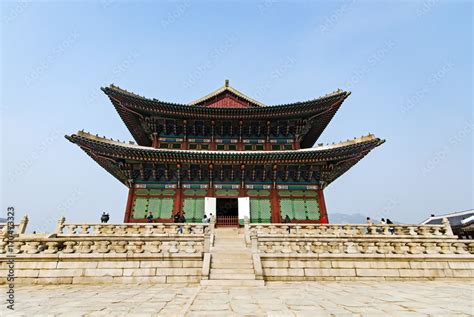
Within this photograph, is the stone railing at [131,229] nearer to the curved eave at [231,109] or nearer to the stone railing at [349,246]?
the stone railing at [349,246]

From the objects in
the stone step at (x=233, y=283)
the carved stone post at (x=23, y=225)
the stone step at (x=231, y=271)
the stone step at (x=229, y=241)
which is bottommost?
the stone step at (x=233, y=283)

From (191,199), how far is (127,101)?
8.96 meters

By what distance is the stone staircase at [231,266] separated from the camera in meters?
8.27

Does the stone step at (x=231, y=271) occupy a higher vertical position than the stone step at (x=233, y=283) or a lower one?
higher

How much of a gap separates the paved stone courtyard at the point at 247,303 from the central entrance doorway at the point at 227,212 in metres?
10.4

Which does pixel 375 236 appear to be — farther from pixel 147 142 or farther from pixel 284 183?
pixel 147 142

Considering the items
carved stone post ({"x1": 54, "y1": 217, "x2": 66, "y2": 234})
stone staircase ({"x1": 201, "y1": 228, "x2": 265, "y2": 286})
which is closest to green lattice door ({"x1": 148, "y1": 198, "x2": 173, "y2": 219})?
carved stone post ({"x1": 54, "y1": 217, "x2": 66, "y2": 234})

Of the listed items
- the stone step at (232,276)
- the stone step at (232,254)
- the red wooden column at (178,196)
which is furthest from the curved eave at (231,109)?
the stone step at (232,276)

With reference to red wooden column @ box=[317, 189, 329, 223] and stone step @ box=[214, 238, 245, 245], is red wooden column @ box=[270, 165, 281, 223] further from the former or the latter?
stone step @ box=[214, 238, 245, 245]

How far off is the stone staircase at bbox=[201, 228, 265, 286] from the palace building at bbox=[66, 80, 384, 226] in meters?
6.67

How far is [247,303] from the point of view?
5570 millimetres

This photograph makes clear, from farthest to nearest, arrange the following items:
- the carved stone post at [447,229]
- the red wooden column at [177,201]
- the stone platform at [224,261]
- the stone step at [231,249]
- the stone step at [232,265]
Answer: the red wooden column at [177,201]
the carved stone post at [447,229]
the stone step at [231,249]
the stone step at [232,265]
the stone platform at [224,261]

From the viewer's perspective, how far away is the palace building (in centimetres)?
1725

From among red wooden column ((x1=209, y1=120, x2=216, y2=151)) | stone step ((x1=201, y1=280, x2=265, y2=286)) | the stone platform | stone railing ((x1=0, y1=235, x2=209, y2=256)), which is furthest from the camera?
red wooden column ((x1=209, y1=120, x2=216, y2=151))
